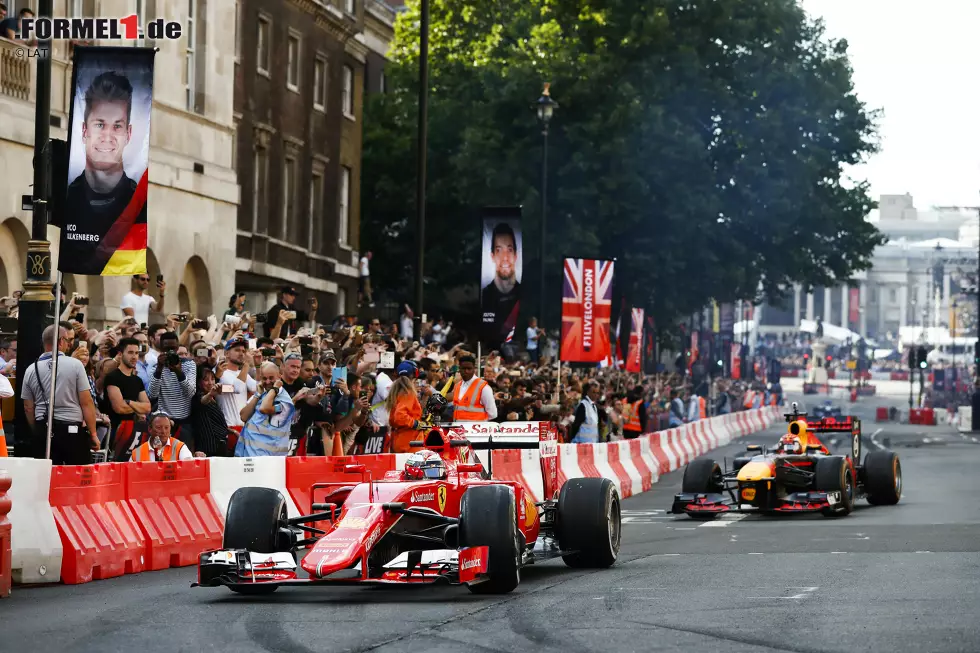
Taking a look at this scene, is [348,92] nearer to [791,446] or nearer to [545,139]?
[545,139]

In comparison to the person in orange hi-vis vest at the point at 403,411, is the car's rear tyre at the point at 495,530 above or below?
below

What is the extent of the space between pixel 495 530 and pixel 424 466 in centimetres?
131

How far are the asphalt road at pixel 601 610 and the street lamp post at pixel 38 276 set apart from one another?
2.08 meters

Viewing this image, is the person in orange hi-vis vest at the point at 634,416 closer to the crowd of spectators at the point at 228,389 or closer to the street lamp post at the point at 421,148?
the street lamp post at the point at 421,148

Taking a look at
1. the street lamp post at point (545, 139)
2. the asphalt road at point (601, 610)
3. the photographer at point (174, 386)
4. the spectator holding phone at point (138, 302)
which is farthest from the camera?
the street lamp post at point (545, 139)

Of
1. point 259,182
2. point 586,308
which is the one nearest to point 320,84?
point 259,182

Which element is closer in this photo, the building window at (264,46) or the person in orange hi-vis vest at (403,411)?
the person in orange hi-vis vest at (403,411)

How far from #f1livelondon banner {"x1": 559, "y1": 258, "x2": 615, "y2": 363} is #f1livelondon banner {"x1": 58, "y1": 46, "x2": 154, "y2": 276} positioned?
17064mm

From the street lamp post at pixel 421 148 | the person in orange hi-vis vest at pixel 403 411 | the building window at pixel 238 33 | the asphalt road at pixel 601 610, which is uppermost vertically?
the building window at pixel 238 33

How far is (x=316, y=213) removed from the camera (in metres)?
47.1

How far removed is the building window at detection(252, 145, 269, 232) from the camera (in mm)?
41844

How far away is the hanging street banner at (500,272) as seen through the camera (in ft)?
104

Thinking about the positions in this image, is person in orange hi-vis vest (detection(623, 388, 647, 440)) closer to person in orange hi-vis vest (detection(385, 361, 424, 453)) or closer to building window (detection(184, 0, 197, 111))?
building window (detection(184, 0, 197, 111))

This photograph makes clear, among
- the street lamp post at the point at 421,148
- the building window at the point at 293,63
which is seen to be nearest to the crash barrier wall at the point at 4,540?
the street lamp post at the point at 421,148
